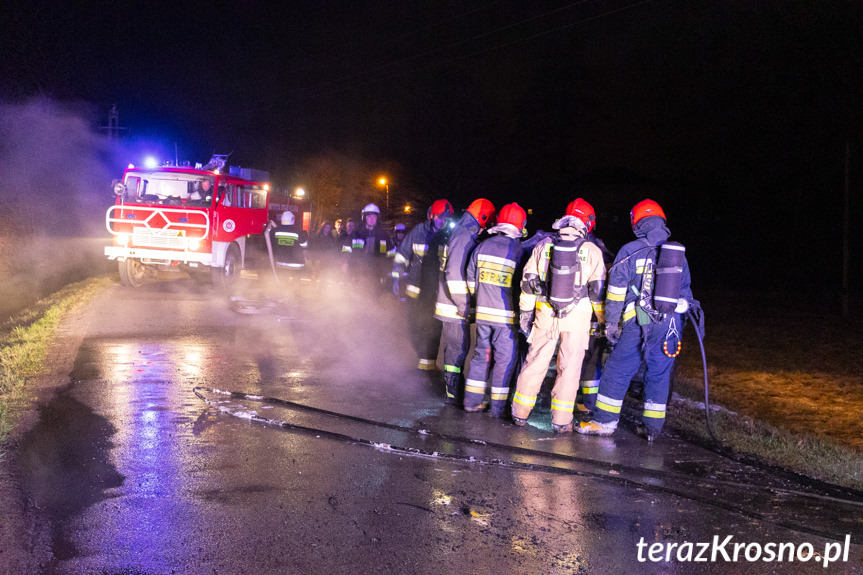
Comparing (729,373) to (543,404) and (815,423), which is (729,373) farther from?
(543,404)

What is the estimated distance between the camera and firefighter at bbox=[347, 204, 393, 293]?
41.2 feet

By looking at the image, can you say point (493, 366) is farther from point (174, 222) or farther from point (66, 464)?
point (174, 222)

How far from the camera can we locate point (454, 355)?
6.75 metres

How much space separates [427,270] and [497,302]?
6.14ft

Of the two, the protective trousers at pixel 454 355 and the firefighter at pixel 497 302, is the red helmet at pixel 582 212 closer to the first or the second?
the firefighter at pixel 497 302

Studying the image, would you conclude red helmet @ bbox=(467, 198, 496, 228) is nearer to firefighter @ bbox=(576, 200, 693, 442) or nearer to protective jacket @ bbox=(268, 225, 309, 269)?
firefighter @ bbox=(576, 200, 693, 442)

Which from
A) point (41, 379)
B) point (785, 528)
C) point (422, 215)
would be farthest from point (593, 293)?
point (422, 215)

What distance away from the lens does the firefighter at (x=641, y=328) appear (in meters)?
5.64

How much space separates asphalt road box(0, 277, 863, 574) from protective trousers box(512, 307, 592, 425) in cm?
29

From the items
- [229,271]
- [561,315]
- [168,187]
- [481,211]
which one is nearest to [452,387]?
[561,315]

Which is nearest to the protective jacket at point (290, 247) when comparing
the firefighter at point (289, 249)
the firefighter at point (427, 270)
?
the firefighter at point (289, 249)

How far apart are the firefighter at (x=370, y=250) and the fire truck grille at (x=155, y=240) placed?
348cm

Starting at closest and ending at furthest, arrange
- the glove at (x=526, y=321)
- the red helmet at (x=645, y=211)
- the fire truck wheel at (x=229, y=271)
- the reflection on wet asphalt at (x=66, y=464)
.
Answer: the reflection on wet asphalt at (x=66, y=464) < the red helmet at (x=645, y=211) < the glove at (x=526, y=321) < the fire truck wheel at (x=229, y=271)

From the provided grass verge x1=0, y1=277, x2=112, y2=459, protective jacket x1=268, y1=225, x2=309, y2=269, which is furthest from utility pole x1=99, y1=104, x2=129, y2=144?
protective jacket x1=268, y1=225, x2=309, y2=269
